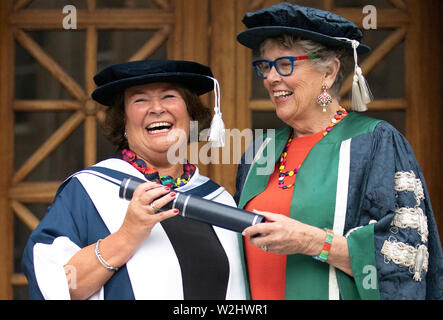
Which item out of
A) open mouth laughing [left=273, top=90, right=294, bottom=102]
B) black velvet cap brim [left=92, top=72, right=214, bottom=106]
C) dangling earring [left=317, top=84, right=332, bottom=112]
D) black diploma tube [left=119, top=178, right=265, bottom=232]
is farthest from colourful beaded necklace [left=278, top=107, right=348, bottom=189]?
black velvet cap brim [left=92, top=72, right=214, bottom=106]

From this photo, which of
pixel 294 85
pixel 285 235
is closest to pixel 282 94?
pixel 294 85

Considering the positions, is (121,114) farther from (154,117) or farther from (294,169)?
(294,169)

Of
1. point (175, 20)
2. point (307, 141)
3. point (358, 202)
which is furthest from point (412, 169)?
point (175, 20)

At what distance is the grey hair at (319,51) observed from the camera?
232 centimetres

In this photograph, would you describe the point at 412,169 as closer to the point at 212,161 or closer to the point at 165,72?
the point at 165,72

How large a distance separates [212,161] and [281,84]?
4.04 ft

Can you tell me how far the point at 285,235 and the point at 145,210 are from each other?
51 centimetres

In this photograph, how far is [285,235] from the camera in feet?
6.68

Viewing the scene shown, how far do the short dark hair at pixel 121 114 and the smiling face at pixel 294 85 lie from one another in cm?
36

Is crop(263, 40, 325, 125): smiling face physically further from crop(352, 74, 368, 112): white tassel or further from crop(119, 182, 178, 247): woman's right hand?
crop(119, 182, 178, 247): woman's right hand

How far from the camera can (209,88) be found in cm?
265

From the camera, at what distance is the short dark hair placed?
8.27 feet

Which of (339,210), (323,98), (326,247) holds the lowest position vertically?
(326,247)

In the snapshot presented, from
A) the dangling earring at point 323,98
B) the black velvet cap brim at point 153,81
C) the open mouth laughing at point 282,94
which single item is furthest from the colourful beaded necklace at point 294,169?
the black velvet cap brim at point 153,81
